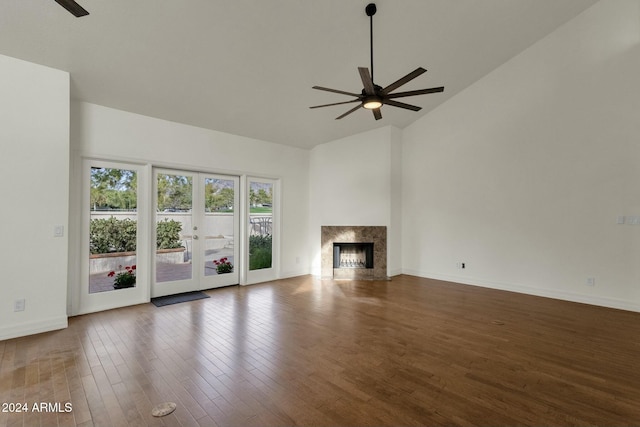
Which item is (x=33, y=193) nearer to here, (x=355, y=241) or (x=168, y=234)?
(x=168, y=234)

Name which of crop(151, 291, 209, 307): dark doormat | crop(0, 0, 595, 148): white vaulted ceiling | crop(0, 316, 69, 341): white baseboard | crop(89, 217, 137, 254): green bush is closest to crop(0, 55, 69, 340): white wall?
crop(0, 316, 69, 341): white baseboard

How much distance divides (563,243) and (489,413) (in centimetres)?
397

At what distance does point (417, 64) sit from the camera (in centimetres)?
475

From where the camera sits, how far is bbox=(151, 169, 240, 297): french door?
493 cm

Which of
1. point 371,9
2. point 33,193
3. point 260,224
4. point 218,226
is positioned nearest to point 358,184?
point 260,224

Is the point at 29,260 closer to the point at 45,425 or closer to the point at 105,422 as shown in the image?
the point at 45,425

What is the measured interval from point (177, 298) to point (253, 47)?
405cm

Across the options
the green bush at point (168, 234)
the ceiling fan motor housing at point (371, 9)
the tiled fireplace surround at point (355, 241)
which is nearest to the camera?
the ceiling fan motor housing at point (371, 9)

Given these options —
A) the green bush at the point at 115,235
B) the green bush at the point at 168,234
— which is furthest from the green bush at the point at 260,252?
the green bush at the point at 115,235

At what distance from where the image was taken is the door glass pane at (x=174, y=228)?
16.1 ft

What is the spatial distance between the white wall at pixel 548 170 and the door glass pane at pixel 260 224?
3.45 metres

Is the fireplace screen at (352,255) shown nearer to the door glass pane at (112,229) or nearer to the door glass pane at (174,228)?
the door glass pane at (174,228)

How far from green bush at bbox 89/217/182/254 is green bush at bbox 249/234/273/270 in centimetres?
166

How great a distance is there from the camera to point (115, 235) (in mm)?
4410
